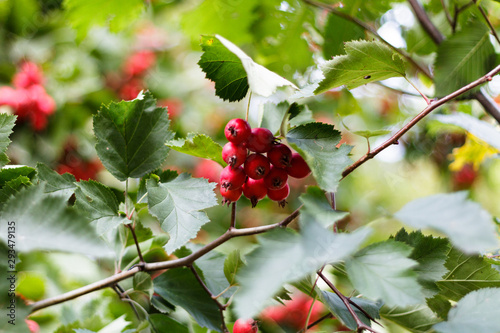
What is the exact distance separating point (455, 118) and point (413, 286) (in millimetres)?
566

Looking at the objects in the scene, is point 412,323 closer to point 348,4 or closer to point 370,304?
point 370,304

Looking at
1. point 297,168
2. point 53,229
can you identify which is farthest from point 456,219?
point 53,229

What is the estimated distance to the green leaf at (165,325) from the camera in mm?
532

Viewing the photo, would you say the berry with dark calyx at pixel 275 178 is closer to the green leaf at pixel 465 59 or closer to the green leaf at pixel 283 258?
the green leaf at pixel 283 258

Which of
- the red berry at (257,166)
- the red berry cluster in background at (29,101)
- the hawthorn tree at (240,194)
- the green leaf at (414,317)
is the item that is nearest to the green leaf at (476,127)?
the hawthorn tree at (240,194)

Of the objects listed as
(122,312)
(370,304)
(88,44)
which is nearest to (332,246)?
(370,304)

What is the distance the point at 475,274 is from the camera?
1.62ft

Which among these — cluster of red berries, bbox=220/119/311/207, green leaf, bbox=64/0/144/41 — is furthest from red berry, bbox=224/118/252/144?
green leaf, bbox=64/0/144/41

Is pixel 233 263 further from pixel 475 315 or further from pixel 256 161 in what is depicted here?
pixel 475 315

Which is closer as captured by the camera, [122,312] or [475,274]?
[475,274]

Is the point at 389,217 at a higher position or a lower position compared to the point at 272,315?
higher

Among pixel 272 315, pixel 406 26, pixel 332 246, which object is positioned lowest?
pixel 272 315

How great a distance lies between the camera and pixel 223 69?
1.64ft

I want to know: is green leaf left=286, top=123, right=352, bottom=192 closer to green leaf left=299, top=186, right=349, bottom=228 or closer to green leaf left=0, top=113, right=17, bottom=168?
green leaf left=299, top=186, right=349, bottom=228
